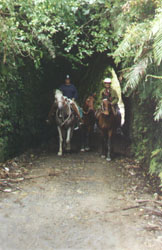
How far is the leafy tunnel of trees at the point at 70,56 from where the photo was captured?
20.6 feet

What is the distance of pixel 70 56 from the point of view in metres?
12.1

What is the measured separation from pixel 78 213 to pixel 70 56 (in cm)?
702

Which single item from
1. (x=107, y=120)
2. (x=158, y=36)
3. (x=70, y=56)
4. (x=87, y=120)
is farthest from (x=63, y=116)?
(x=158, y=36)

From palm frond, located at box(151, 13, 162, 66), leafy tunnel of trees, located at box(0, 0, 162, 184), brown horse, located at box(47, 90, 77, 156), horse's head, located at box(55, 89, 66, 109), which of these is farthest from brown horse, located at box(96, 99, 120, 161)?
palm frond, located at box(151, 13, 162, 66)

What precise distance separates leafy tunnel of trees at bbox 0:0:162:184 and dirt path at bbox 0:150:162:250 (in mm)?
992

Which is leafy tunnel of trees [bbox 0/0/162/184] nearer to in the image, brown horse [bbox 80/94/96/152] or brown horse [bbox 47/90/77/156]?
brown horse [bbox 47/90/77/156]

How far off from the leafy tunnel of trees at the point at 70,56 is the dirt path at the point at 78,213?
39.1 inches

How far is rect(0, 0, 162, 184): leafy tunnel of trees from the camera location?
6270mm

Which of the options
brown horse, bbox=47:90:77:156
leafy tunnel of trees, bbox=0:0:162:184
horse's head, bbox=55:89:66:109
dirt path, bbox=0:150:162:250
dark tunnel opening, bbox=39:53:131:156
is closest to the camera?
dirt path, bbox=0:150:162:250

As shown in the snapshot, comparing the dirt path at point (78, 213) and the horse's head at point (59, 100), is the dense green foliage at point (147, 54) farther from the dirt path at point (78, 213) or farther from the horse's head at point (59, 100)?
the horse's head at point (59, 100)

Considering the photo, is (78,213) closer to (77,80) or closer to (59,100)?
(59,100)

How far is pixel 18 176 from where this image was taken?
28.6 ft

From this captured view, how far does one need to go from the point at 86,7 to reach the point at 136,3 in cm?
560

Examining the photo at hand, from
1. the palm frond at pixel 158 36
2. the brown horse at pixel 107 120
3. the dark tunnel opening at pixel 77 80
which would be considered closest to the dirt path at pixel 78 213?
the brown horse at pixel 107 120
